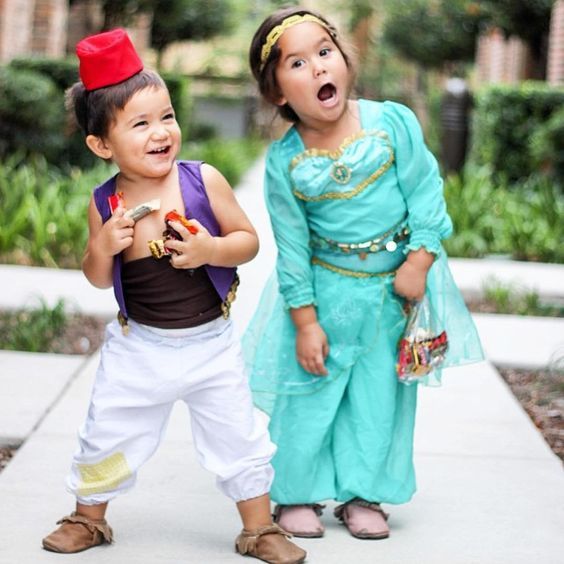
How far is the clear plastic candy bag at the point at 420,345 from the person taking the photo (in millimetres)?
3537

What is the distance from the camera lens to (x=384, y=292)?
11.8 feet

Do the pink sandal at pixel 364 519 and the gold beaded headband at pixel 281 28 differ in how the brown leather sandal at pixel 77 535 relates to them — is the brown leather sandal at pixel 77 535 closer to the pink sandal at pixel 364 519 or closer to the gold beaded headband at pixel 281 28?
the pink sandal at pixel 364 519

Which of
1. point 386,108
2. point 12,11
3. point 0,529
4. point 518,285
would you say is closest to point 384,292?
point 386,108

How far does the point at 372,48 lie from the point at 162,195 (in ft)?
97.4

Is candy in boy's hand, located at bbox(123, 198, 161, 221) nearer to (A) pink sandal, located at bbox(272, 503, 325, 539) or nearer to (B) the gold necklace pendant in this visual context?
(B) the gold necklace pendant

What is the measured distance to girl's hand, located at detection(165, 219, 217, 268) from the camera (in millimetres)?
3076

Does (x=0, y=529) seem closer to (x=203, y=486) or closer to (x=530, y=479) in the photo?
(x=203, y=486)

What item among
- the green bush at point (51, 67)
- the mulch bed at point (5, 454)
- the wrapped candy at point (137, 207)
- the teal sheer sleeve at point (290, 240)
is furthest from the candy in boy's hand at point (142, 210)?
the green bush at point (51, 67)

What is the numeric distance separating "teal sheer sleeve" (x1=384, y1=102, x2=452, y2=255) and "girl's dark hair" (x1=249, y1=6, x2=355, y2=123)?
232 mm

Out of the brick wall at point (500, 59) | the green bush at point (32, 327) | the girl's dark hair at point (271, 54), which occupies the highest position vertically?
the girl's dark hair at point (271, 54)

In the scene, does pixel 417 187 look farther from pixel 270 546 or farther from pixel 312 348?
pixel 270 546

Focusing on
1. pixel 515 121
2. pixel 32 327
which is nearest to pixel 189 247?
pixel 32 327

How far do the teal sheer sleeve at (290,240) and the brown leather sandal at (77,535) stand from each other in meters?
0.81
